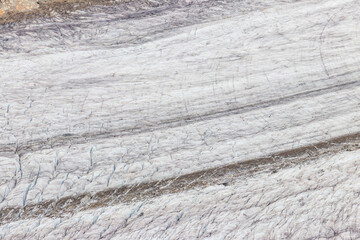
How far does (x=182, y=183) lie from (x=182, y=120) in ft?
0.56

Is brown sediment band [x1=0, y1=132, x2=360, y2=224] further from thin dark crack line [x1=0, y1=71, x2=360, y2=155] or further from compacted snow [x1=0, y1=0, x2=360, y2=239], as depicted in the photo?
thin dark crack line [x1=0, y1=71, x2=360, y2=155]

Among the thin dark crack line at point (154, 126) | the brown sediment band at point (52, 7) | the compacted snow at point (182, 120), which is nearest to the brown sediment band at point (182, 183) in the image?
the compacted snow at point (182, 120)

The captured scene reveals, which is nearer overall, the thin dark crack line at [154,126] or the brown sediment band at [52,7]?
the thin dark crack line at [154,126]

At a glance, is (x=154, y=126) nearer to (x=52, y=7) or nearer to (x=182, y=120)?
(x=182, y=120)

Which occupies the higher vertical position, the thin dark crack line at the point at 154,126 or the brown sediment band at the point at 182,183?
the thin dark crack line at the point at 154,126

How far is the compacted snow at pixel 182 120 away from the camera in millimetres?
824

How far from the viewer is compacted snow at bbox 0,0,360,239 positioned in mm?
824

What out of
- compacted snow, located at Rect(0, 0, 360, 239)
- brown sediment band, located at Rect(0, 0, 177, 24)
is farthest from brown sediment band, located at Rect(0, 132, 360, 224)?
brown sediment band, located at Rect(0, 0, 177, 24)

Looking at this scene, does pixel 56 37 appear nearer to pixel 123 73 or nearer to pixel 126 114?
pixel 123 73

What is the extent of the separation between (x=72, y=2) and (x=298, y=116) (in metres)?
0.77

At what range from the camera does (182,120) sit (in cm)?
96

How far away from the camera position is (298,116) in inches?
37.5

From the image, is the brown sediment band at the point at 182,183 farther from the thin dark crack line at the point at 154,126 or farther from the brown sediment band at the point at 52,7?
the brown sediment band at the point at 52,7

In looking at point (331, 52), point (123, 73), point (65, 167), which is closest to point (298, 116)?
point (331, 52)
